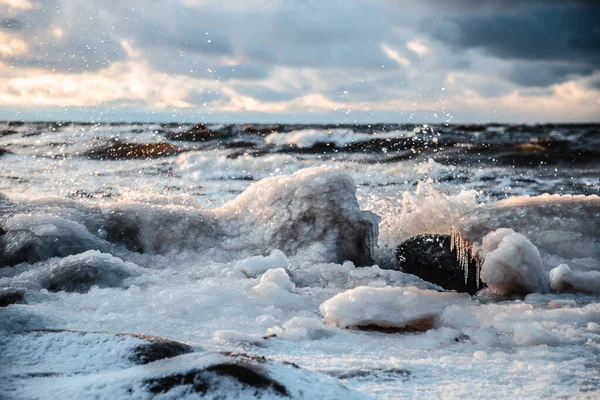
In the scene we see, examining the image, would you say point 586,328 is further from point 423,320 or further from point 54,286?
point 54,286

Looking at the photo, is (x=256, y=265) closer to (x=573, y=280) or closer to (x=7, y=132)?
(x=573, y=280)

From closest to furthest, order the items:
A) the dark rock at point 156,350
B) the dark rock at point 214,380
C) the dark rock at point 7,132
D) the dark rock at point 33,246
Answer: the dark rock at point 214,380
the dark rock at point 156,350
the dark rock at point 33,246
the dark rock at point 7,132

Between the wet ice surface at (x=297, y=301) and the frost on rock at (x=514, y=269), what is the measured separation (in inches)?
0.5

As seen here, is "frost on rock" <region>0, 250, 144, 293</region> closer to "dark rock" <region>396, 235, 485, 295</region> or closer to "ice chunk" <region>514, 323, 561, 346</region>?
"dark rock" <region>396, 235, 485, 295</region>

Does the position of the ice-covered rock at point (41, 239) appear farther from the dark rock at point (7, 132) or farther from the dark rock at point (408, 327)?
the dark rock at point (7, 132)

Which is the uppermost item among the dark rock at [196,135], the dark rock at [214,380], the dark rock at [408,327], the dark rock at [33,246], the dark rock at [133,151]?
the dark rock at [196,135]

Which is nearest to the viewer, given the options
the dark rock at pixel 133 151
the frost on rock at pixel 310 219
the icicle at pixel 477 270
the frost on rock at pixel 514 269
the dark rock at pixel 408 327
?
the dark rock at pixel 408 327

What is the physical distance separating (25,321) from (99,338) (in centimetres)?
80

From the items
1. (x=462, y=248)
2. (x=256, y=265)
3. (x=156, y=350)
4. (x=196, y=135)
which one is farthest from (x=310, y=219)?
(x=196, y=135)

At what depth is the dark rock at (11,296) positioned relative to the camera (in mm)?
3434

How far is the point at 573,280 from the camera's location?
3764 mm

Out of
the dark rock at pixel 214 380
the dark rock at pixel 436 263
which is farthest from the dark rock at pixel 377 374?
the dark rock at pixel 436 263

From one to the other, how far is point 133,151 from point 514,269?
56.6 ft

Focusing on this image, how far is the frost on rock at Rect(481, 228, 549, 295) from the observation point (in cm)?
370
